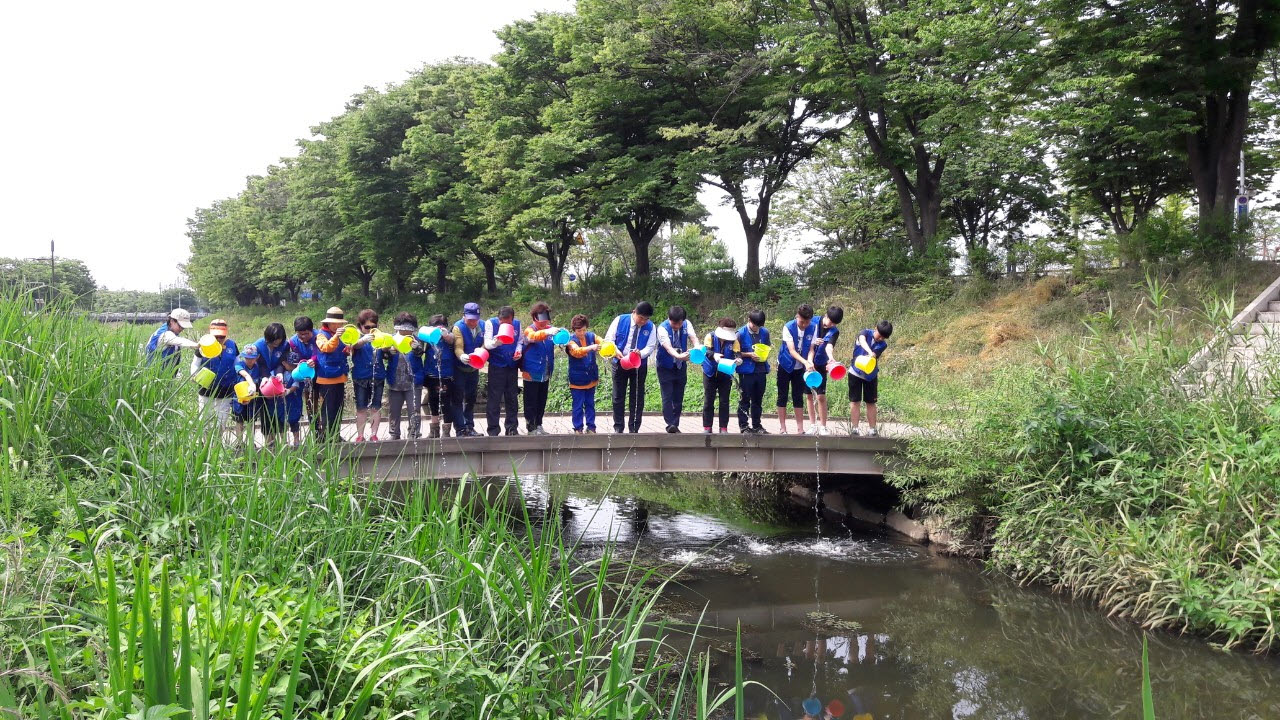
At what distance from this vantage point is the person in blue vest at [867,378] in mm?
10289

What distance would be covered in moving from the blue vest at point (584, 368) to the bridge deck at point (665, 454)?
2.19ft

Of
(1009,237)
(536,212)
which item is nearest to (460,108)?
(536,212)

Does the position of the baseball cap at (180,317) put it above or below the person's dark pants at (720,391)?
above

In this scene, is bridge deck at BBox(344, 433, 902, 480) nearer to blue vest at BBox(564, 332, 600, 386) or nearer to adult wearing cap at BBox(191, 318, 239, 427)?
blue vest at BBox(564, 332, 600, 386)

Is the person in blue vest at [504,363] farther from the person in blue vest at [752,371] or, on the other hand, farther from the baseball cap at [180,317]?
the baseball cap at [180,317]

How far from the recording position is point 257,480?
4109 millimetres

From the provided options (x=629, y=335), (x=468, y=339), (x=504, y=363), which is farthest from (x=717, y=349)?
(x=468, y=339)

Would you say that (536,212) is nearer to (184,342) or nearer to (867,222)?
Answer: (867,222)

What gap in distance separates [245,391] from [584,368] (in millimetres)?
3728

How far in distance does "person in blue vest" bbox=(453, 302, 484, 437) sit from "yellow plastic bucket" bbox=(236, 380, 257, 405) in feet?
7.04

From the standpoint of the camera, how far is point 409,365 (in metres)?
9.52

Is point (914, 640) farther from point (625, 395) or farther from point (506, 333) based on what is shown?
point (506, 333)

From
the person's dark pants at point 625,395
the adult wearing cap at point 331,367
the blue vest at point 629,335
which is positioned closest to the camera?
the adult wearing cap at point 331,367

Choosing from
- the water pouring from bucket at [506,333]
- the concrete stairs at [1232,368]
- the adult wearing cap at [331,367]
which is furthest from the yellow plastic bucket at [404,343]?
the concrete stairs at [1232,368]
